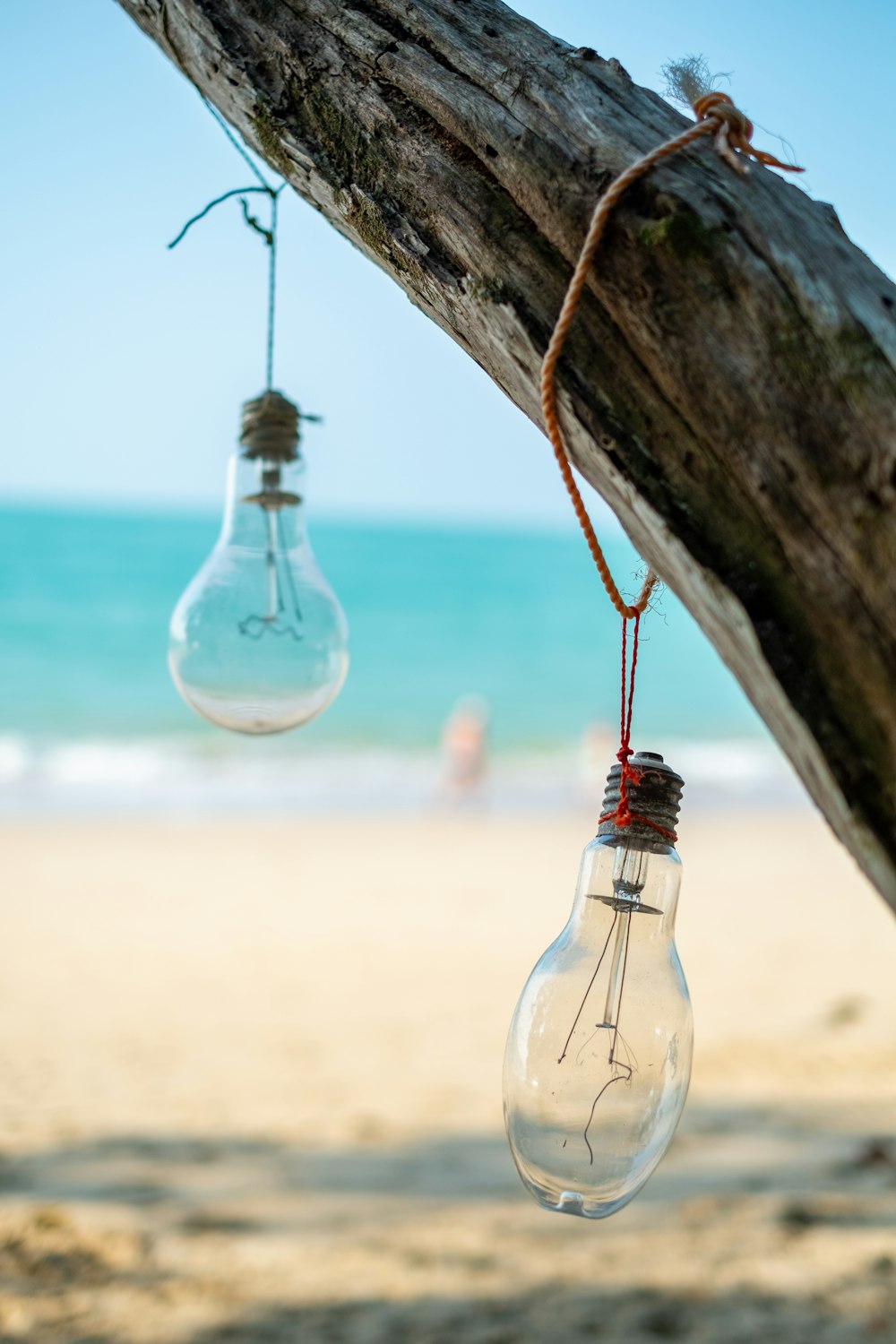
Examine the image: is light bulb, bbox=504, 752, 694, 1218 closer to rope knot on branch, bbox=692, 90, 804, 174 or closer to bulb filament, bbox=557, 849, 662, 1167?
bulb filament, bbox=557, 849, 662, 1167

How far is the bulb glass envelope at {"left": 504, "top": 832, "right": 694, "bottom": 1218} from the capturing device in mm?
1146

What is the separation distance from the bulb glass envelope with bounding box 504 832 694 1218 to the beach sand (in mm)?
1718

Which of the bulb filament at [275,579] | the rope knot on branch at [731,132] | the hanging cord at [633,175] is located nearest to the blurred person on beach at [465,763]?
the bulb filament at [275,579]

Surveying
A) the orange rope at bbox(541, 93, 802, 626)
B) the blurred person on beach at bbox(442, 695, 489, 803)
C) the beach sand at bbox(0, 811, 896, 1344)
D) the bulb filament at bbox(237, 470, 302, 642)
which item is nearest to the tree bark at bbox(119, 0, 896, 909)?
the orange rope at bbox(541, 93, 802, 626)

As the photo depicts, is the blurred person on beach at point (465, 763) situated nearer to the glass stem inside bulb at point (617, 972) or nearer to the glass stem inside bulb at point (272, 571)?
the glass stem inside bulb at point (272, 571)

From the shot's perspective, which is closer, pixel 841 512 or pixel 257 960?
pixel 841 512

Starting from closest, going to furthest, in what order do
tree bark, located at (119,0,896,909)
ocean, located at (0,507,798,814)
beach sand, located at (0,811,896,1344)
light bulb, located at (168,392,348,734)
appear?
tree bark, located at (119,0,896,909), light bulb, located at (168,392,348,734), beach sand, located at (0,811,896,1344), ocean, located at (0,507,798,814)

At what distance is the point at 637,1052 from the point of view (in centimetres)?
114

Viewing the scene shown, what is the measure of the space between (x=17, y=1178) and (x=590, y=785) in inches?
394

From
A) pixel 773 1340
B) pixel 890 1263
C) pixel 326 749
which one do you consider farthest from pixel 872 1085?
pixel 326 749

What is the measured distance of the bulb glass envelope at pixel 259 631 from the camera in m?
1.61

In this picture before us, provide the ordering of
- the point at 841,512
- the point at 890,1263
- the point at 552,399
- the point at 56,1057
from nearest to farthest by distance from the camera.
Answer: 1. the point at 841,512
2. the point at 552,399
3. the point at 890,1263
4. the point at 56,1057

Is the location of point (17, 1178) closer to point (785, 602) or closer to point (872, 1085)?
point (872, 1085)

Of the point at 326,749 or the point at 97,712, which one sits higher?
the point at 97,712
